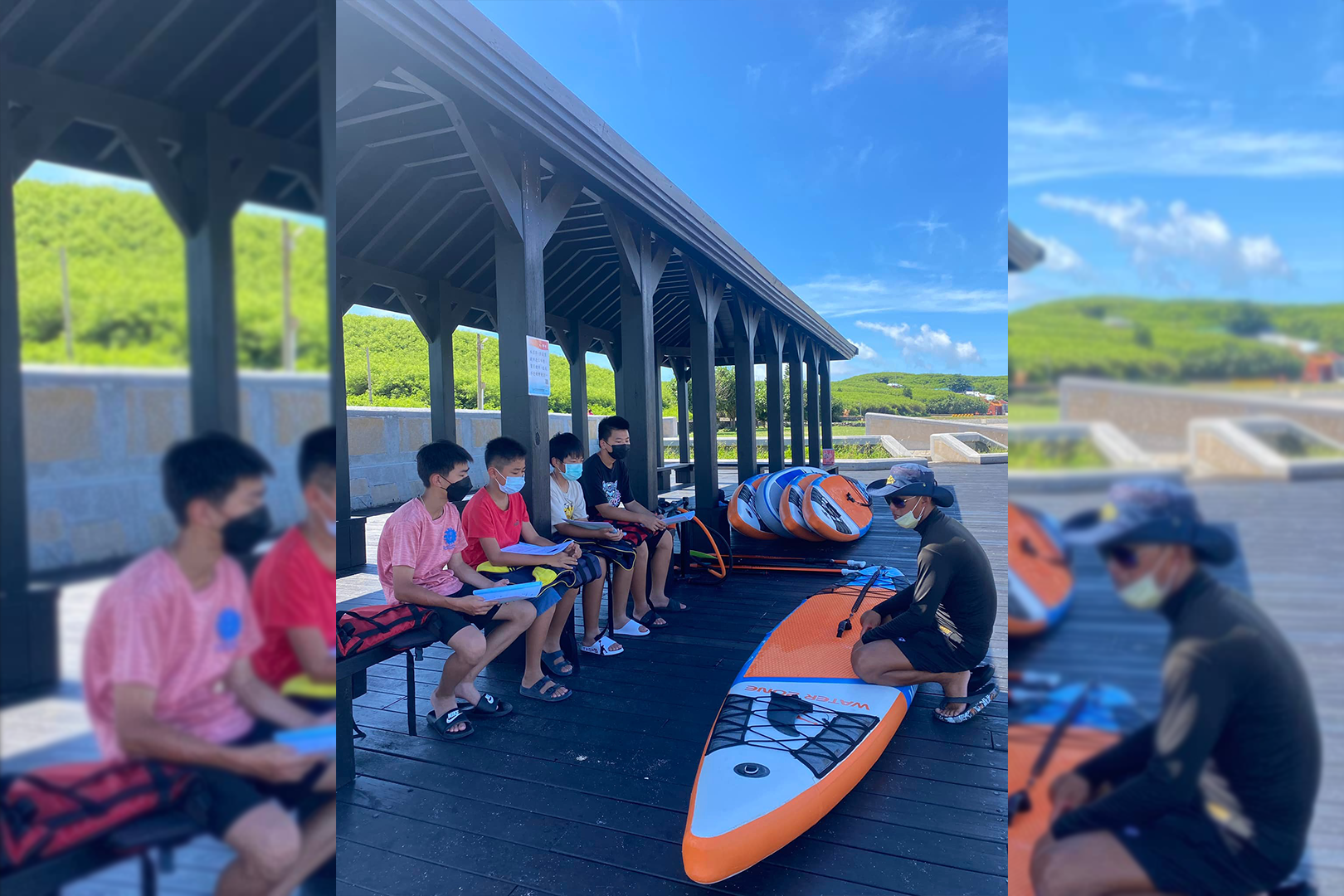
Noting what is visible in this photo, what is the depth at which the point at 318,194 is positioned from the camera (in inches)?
30.7

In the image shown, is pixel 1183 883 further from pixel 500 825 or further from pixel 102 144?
pixel 500 825

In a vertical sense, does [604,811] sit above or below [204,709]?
below

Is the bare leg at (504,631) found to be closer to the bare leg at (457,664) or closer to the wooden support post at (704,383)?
the bare leg at (457,664)

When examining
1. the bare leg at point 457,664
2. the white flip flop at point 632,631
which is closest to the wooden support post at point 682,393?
the white flip flop at point 632,631

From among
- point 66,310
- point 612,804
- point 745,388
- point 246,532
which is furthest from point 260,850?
point 745,388

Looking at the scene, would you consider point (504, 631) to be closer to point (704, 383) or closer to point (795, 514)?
point (795, 514)

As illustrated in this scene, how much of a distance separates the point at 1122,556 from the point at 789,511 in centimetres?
655

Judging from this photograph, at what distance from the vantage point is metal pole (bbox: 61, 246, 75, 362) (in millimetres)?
638

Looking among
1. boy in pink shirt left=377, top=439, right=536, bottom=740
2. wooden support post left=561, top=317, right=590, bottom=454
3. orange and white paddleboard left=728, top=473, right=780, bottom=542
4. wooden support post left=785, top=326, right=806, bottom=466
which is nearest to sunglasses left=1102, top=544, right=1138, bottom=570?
boy in pink shirt left=377, top=439, right=536, bottom=740

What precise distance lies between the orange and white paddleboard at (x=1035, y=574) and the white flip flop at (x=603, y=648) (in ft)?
12.0

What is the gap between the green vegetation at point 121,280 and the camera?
636 mm

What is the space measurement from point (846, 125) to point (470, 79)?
13040mm

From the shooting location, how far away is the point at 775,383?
462 inches

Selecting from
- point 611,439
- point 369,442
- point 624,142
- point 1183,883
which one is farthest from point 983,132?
point 369,442
